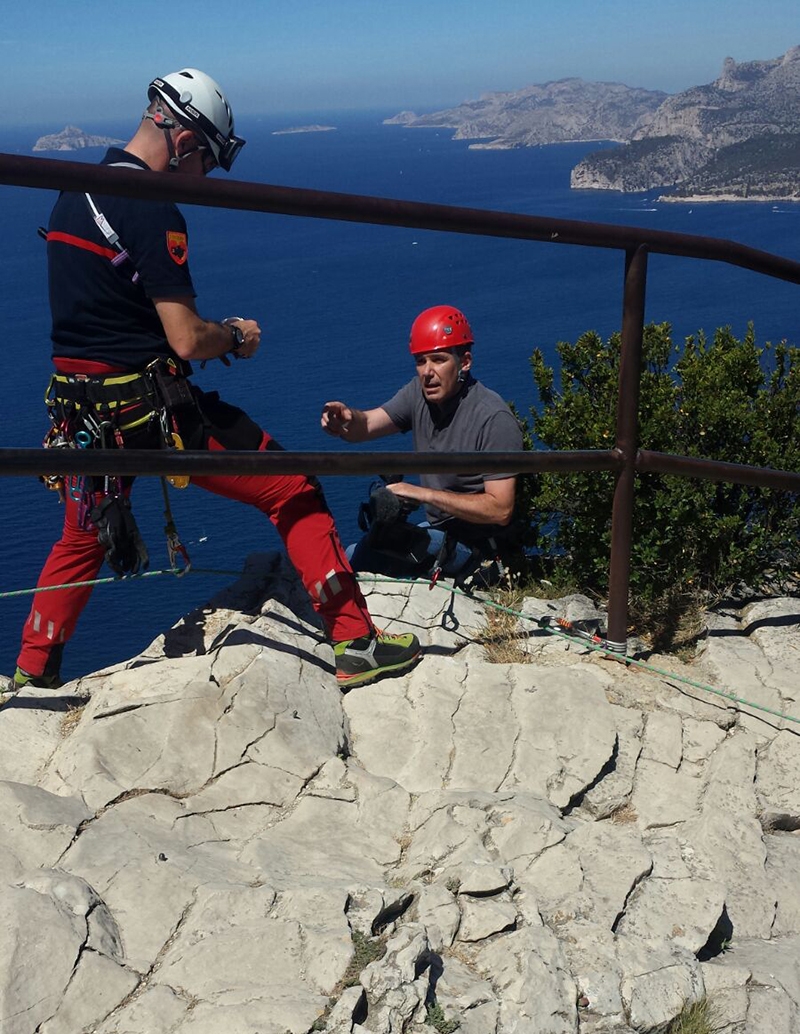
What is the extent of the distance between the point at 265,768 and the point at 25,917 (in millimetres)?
929

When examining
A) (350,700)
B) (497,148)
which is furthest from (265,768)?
(497,148)

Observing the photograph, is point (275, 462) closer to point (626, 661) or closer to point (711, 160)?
point (626, 661)

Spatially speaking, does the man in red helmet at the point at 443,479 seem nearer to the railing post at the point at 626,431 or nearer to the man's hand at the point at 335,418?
the man's hand at the point at 335,418

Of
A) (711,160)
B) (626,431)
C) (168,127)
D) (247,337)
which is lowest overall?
(626,431)

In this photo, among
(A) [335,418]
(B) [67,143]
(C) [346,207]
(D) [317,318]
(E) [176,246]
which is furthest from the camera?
(B) [67,143]

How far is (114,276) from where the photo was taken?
3.34 meters

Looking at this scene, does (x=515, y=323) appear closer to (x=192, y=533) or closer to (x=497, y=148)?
(x=192, y=533)

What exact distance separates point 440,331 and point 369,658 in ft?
5.44

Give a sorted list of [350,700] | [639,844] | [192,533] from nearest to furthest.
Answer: [639,844] < [350,700] < [192,533]

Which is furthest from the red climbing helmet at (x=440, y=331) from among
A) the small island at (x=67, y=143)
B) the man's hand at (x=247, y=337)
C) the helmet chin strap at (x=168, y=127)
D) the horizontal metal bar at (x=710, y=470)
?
the small island at (x=67, y=143)

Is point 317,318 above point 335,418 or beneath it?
beneath

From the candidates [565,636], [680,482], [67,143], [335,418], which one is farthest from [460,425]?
[67,143]

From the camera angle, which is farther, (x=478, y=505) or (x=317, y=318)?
(x=317, y=318)

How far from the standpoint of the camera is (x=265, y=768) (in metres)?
2.94
